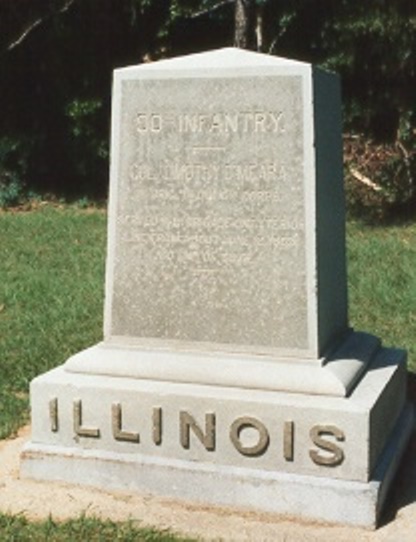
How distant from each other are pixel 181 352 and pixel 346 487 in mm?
1013

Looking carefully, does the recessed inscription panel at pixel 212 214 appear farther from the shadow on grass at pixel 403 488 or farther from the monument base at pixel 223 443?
the shadow on grass at pixel 403 488

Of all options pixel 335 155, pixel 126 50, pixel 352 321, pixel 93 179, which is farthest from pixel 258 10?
pixel 335 155

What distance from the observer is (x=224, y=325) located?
175 inches

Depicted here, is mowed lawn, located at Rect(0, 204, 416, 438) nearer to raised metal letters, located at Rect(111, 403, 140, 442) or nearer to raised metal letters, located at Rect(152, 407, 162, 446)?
raised metal letters, located at Rect(111, 403, 140, 442)

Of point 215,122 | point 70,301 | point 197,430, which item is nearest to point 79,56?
point 70,301

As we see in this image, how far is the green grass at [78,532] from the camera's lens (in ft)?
12.5

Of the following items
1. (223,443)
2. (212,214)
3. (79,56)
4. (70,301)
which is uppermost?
(79,56)

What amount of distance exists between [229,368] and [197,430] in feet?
1.03

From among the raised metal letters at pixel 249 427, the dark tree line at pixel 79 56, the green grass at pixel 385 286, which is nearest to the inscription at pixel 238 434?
the raised metal letters at pixel 249 427

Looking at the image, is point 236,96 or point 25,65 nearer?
point 236,96

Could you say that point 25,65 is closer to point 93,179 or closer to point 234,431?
point 93,179

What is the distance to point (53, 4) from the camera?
15852 millimetres

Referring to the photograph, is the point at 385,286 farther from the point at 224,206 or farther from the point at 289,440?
the point at 289,440

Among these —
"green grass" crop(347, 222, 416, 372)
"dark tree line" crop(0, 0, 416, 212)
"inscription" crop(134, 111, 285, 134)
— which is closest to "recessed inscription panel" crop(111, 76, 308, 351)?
"inscription" crop(134, 111, 285, 134)
